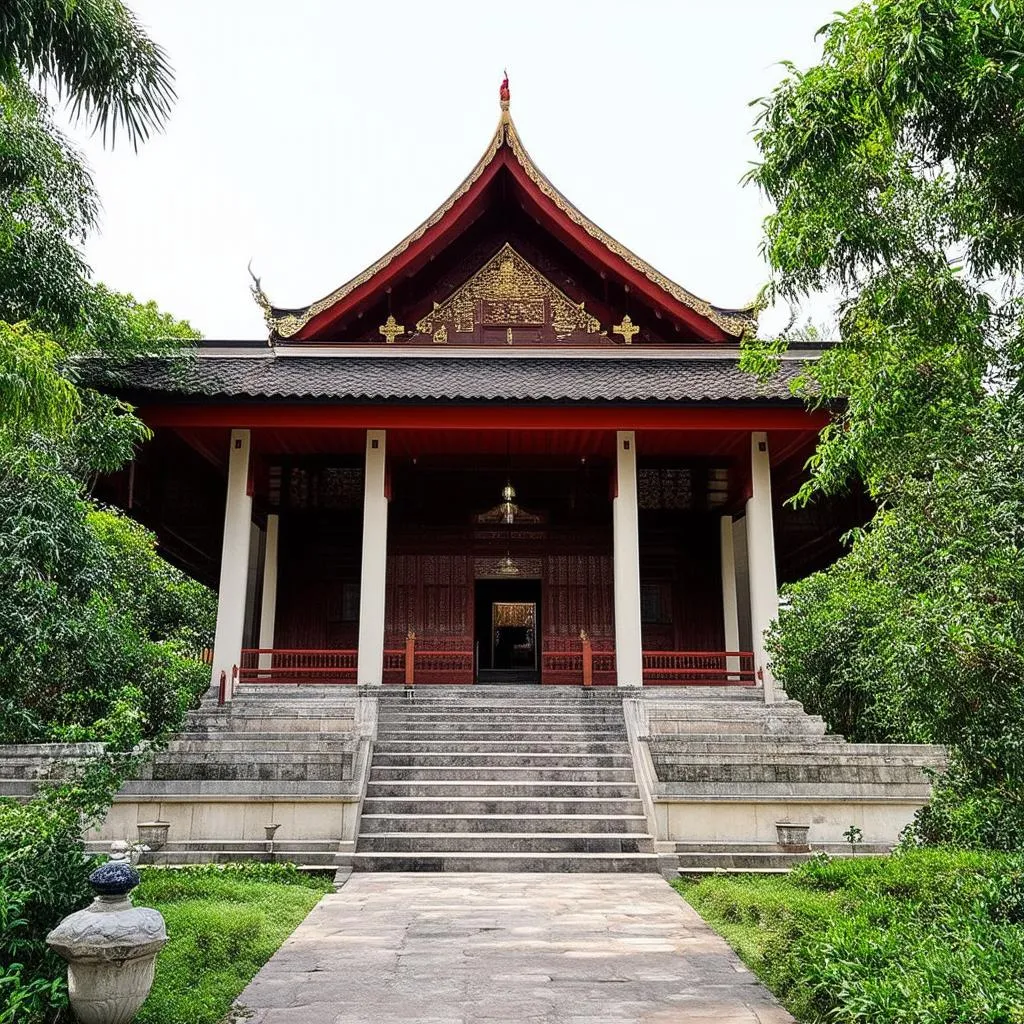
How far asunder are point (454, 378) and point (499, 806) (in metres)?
7.20

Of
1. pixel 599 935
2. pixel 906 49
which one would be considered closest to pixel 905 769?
pixel 599 935

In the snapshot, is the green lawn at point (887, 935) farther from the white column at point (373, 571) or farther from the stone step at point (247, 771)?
the white column at point (373, 571)

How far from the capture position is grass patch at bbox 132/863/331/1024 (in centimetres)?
414

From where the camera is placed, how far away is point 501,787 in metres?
9.34

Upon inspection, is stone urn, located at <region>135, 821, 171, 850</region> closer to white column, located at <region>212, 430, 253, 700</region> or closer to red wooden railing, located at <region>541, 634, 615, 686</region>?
white column, located at <region>212, 430, 253, 700</region>

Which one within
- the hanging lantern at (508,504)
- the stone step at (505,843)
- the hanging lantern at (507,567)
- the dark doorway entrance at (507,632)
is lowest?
the stone step at (505,843)

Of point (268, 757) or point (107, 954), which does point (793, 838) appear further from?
point (107, 954)

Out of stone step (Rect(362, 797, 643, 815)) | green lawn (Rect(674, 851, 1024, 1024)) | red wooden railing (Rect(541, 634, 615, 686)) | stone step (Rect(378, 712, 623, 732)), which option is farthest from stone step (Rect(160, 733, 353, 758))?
red wooden railing (Rect(541, 634, 615, 686))

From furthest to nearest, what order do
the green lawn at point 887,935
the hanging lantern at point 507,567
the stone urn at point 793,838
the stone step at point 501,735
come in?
1. the hanging lantern at point 507,567
2. the stone step at point 501,735
3. the stone urn at point 793,838
4. the green lawn at point 887,935

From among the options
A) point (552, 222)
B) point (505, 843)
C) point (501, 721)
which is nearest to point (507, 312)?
point (552, 222)

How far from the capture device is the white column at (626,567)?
12664mm

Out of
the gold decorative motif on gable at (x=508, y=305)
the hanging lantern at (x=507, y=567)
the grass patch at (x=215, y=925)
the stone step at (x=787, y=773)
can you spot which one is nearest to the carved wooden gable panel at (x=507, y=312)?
the gold decorative motif on gable at (x=508, y=305)

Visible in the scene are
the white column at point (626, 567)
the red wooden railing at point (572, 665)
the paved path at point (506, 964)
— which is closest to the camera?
the paved path at point (506, 964)

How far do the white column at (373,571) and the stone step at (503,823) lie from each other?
3.93 meters
